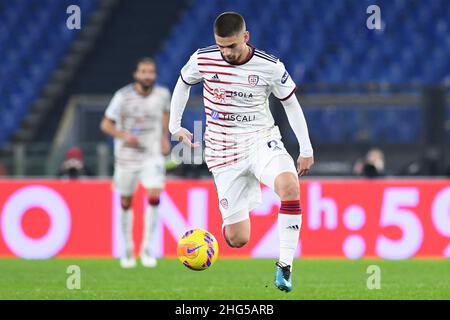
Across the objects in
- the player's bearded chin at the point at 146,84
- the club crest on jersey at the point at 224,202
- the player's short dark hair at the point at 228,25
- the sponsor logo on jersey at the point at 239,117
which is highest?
the player's short dark hair at the point at 228,25

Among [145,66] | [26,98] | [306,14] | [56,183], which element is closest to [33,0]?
[26,98]

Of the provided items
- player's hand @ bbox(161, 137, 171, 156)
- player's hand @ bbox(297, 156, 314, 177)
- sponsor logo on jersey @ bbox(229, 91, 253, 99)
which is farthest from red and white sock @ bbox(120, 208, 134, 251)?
player's hand @ bbox(297, 156, 314, 177)

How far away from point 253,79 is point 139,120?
171 inches

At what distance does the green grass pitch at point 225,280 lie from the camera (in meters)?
8.67

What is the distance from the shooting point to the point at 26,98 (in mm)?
19594

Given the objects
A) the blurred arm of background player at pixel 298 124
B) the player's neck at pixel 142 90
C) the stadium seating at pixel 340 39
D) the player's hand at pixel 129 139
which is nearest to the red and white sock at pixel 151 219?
the player's hand at pixel 129 139

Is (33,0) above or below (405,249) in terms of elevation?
above

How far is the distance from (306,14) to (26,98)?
203 inches

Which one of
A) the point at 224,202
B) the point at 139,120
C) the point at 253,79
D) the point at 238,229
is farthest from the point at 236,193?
the point at 139,120

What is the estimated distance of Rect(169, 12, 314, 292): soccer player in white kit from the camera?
7.72 metres

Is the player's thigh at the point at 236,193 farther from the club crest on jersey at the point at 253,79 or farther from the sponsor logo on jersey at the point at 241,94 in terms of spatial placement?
the club crest on jersey at the point at 253,79

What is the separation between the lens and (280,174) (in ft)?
25.4

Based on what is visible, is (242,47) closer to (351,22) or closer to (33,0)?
(351,22)

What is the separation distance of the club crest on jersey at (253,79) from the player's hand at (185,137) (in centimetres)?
59
